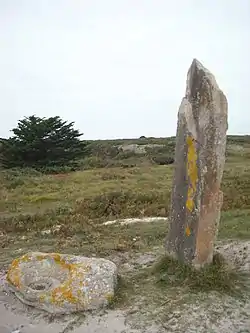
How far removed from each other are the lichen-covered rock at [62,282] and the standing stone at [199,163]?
4.77 feet

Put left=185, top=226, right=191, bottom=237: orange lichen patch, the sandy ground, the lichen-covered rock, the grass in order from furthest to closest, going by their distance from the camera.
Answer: left=185, top=226, right=191, bottom=237: orange lichen patch < the grass < the lichen-covered rock < the sandy ground

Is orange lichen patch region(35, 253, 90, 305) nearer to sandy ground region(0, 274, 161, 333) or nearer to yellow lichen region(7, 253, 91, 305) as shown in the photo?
yellow lichen region(7, 253, 91, 305)

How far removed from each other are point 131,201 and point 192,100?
7983 mm

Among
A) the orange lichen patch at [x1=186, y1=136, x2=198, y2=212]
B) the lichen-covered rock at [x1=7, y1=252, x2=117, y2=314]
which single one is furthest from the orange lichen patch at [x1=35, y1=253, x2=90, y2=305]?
the orange lichen patch at [x1=186, y1=136, x2=198, y2=212]

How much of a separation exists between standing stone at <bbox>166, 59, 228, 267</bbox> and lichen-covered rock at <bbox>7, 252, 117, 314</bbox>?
4.77 feet

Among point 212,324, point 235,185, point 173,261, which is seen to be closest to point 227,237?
point 173,261

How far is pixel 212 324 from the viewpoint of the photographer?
5699mm

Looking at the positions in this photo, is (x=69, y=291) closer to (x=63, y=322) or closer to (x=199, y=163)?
(x=63, y=322)

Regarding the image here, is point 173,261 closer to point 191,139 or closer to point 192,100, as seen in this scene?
point 191,139

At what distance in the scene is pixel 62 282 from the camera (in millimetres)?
6684

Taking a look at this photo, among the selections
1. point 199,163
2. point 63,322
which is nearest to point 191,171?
point 199,163

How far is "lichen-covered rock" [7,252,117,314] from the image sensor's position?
6344 millimetres

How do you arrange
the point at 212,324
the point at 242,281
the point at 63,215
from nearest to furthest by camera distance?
the point at 212,324, the point at 242,281, the point at 63,215

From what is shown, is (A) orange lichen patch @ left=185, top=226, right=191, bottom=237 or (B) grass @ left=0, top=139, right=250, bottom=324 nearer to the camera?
(B) grass @ left=0, top=139, right=250, bottom=324
